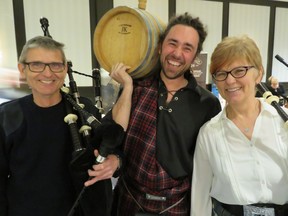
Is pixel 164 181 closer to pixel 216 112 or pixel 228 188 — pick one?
pixel 228 188

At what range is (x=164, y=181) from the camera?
1.37 m

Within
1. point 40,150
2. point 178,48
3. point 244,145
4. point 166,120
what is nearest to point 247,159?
point 244,145

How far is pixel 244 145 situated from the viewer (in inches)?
47.5

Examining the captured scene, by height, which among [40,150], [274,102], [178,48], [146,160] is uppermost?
[178,48]

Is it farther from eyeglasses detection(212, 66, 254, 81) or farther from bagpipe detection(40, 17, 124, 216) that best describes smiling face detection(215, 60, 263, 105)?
bagpipe detection(40, 17, 124, 216)

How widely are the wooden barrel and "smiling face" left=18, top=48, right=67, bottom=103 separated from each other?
29 cm

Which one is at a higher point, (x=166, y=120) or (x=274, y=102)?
(x=274, y=102)

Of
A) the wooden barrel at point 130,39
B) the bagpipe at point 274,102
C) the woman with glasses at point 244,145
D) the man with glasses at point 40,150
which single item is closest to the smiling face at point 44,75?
the man with glasses at point 40,150

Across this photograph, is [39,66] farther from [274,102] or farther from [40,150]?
[274,102]

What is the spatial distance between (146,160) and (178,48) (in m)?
0.58

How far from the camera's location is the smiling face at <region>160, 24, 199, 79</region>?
1320mm

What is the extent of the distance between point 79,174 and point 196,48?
0.82 m

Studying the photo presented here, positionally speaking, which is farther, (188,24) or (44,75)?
(188,24)

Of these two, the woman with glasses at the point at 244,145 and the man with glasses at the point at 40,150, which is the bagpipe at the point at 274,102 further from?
the man with glasses at the point at 40,150
